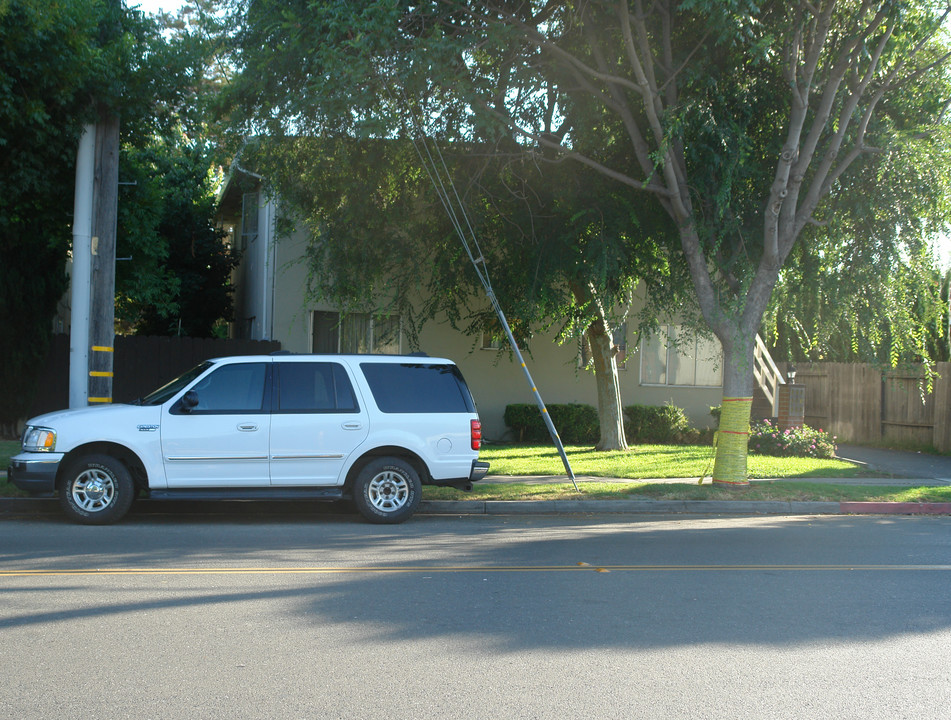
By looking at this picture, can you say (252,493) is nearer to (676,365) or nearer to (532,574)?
(532,574)

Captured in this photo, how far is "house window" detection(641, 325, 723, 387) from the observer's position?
22.1 m

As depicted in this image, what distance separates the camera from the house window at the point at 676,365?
2211cm

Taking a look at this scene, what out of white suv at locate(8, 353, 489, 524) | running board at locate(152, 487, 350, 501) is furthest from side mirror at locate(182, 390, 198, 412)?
running board at locate(152, 487, 350, 501)

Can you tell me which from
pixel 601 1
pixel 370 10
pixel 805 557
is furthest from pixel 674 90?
pixel 805 557

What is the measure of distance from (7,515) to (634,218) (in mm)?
9455

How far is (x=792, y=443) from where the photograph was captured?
17812 mm

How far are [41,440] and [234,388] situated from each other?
6.93ft

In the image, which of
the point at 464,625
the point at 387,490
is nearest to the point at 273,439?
the point at 387,490

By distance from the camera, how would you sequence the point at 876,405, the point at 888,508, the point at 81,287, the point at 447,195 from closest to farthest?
1. the point at 81,287
2. the point at 888,508
3. the point at 447,195
4. the point at 876,405

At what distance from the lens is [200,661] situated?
513 centimetres

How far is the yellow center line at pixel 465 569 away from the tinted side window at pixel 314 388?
2879 millimetres

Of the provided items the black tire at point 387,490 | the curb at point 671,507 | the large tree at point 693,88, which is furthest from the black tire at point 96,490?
the large tree at point 693,88

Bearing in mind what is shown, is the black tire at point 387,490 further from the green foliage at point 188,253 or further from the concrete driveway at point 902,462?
the green foliage at point 188,253

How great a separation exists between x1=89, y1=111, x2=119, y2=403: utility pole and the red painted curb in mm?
10177
